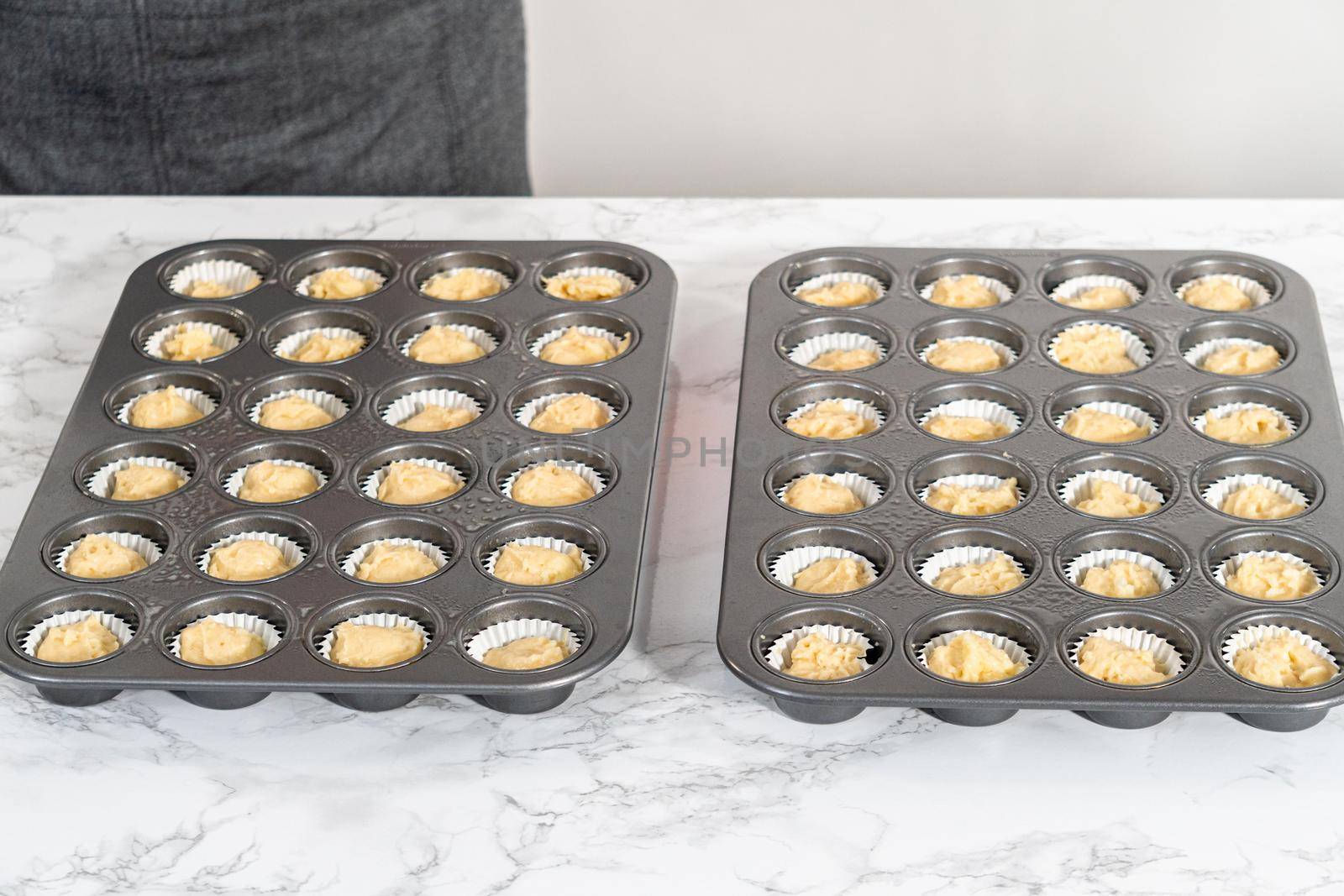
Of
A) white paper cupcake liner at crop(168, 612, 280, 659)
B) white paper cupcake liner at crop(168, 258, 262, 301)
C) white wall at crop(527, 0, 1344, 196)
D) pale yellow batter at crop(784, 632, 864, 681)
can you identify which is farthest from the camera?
white wall at crop(527, 0, 1344, 196)

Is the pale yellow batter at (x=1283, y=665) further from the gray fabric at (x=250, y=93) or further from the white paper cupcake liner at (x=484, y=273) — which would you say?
the gray fabric at (x=250, y=93)

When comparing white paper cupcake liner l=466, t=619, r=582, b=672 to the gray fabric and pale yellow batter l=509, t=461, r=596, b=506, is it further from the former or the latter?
the gray fabric

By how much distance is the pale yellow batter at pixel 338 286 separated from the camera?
2234 mm

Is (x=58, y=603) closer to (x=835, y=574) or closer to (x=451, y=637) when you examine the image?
(x=451, y=637)

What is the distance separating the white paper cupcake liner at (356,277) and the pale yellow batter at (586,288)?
0.28 m

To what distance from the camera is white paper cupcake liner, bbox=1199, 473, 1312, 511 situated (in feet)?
5.87

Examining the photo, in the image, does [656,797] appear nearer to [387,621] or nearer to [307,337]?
[387,621]

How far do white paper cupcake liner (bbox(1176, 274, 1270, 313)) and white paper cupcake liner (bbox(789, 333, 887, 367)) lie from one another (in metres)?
0.50

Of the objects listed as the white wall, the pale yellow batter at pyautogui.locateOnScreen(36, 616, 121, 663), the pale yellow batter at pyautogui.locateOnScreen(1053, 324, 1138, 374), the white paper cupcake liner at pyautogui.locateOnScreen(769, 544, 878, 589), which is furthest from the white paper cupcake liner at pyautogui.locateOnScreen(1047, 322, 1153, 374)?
the white wall

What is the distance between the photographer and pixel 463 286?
2236 mm

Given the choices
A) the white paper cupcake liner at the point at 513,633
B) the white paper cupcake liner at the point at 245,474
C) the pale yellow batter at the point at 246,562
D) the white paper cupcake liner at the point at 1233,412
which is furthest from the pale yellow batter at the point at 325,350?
the white paper cupcake liner at the point at 1233,412

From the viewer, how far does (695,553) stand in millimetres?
1863

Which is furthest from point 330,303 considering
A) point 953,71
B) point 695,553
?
point 953,71

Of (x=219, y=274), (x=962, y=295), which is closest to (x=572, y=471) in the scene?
(x=962, y=295)
